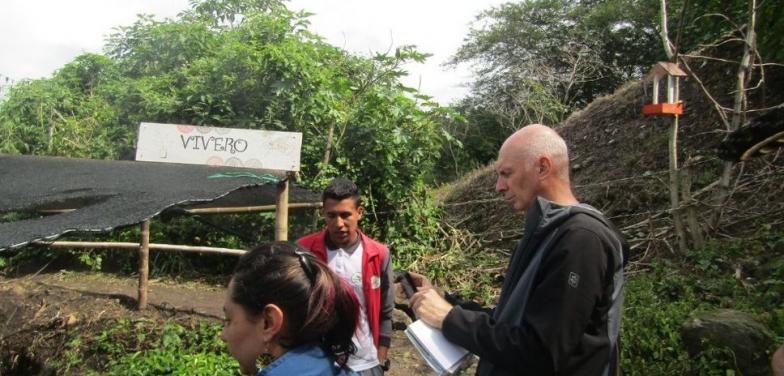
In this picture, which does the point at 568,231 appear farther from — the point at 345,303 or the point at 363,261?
the point at 363,261

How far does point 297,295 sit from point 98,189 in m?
3.02

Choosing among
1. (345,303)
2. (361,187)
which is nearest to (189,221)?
(361,187)

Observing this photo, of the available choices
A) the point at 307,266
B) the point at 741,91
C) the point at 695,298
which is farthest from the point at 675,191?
the point at 307,266

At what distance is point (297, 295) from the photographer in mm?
1465

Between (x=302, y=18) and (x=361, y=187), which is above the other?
(x=302, y=18)

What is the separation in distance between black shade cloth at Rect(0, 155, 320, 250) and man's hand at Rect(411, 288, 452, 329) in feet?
6.32

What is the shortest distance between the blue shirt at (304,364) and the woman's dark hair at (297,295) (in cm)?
3

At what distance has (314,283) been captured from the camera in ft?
4.87

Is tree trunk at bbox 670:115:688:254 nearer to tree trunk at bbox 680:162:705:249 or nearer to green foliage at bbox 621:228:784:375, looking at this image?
tree trunk at bbox 680:162:705:249

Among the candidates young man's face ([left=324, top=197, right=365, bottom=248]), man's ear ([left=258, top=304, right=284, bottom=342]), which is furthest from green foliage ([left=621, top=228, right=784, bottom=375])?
man's ear ([left=258, top=304, right=284, bottom=342])

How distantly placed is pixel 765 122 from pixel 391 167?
4.56 m

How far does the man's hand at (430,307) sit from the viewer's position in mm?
1840

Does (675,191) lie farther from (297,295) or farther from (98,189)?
(297,295)

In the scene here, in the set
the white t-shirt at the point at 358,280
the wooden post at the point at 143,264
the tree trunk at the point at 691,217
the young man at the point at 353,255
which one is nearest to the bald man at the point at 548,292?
the white t-shirt at the point at 358,280
